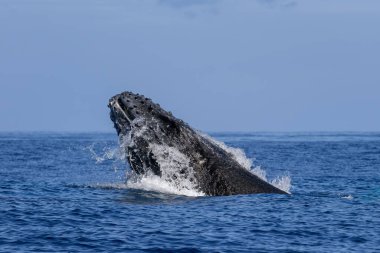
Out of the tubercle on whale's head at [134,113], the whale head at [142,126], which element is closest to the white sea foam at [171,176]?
the whale head at [142,126]

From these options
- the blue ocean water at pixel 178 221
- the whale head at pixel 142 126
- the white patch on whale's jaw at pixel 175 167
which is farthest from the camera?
the whale head at pixel 142 126

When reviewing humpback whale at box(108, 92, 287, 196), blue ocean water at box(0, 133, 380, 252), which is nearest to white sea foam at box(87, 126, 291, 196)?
humpback whale at box(108, 92, 287, 196)

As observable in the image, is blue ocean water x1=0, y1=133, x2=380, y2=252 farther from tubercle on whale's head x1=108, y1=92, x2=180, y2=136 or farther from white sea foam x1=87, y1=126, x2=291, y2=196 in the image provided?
tubercle on whale's head x1=108, y1=92, x2=180, y2=136

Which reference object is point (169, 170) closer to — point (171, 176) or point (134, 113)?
point (171, 176)

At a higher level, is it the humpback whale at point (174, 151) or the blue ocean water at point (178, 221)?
the humpback whale at point (174, 151)

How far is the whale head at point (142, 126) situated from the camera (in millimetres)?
20703

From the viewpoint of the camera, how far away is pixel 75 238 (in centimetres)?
1642

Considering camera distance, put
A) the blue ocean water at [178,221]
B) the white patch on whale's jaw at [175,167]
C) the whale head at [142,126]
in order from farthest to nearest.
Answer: the whale head at [142,126], the white patch on whale's jaw at [175,167], the blue ocean water at [178,221]

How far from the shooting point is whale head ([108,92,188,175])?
67.9 ft

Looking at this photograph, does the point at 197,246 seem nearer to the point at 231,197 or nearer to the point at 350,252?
the point at 350,252

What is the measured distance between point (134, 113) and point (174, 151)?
134cm

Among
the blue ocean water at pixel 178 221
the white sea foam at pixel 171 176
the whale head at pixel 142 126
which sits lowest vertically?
the blue ocean water at pixel 178 221

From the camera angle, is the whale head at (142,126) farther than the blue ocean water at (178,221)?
Yes

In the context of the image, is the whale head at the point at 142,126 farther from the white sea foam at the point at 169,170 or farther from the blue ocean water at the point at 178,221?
the blue ocean water at the point at 178,221
